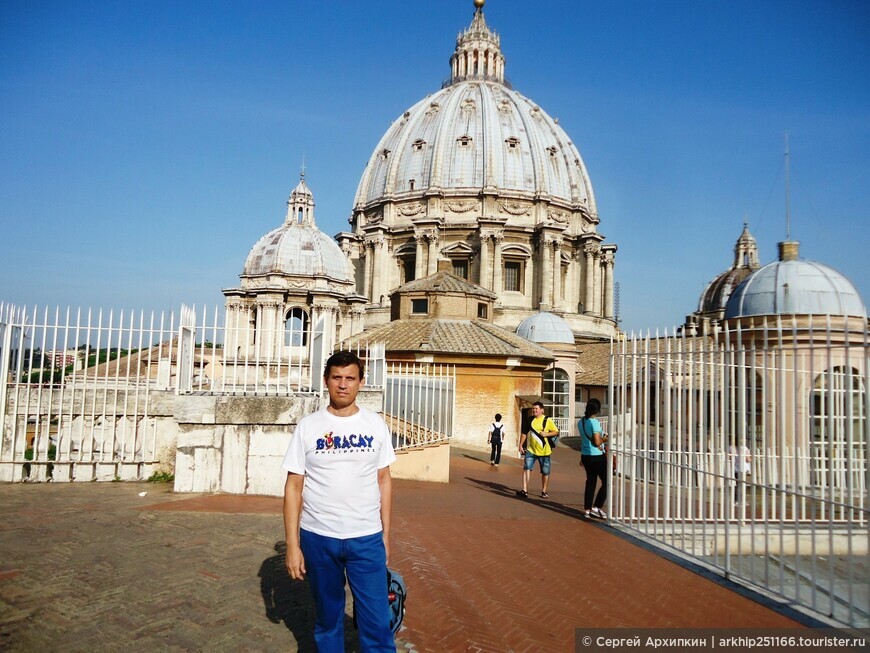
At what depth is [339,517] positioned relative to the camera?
3.21m

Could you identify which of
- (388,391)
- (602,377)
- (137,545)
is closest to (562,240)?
(602,377)

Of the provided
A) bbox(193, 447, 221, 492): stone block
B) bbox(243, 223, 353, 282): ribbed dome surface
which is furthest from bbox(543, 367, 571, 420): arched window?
bbox(193, 447, 221, 492): stone block

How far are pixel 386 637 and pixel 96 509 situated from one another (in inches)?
206

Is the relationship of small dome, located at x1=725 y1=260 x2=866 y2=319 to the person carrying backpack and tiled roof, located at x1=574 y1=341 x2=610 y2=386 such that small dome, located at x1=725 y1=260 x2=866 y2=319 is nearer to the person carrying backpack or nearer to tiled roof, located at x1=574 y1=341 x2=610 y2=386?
the person carrying backpack

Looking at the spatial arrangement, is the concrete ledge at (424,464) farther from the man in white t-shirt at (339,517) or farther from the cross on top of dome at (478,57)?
the cross on top of dome at (478,57)

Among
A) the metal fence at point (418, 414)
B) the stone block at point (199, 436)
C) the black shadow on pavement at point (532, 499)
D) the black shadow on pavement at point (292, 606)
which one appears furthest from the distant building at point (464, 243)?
the black shadow on pavement at point (292, 606)

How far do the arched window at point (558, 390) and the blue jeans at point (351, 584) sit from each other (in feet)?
90.4

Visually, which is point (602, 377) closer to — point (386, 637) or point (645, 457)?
point (645, 457)

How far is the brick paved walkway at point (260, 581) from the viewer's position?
3986mm

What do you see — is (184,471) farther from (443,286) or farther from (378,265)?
(378,265)

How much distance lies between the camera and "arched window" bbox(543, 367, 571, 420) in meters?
30.5

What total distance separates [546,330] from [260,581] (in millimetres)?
29643

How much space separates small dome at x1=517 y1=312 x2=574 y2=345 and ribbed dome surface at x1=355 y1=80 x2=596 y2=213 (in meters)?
20.5

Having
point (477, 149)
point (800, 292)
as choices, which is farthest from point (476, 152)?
point (800, 292)
